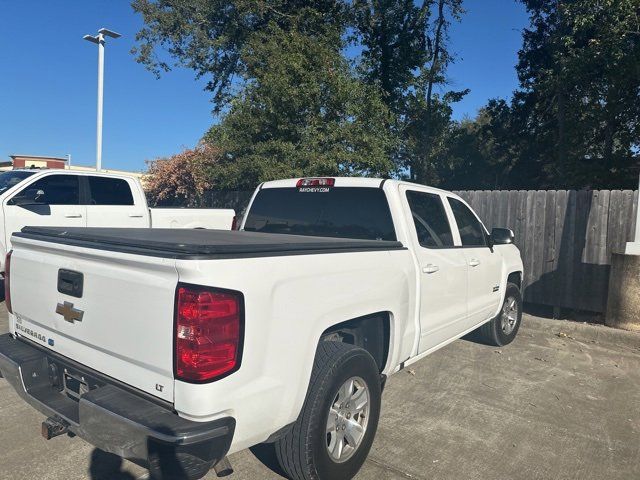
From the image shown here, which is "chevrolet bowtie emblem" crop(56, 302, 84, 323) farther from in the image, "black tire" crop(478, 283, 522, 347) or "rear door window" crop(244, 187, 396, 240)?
"black tire" crop(478, 283, 522, 347)

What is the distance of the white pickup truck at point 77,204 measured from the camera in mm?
7340

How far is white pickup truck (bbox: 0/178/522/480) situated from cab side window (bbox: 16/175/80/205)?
492cm

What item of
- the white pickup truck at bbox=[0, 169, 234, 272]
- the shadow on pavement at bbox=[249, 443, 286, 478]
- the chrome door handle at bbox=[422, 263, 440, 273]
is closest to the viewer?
the shadow on pavement at bbox=[249, 443, 286, 478]

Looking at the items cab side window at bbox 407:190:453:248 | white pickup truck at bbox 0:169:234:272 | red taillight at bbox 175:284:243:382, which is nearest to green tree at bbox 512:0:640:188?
cab side window at bbox 407:190:453:248

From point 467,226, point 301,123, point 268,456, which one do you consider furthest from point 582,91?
point 268,456

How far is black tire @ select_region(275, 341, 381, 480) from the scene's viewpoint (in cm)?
267

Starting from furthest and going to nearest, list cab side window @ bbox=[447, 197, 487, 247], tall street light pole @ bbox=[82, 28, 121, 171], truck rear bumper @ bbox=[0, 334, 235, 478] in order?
tall street light pole @ bbox=[82, 28, 121, 171], cab side window @ bbox=[447, 197, 487, 247], truck rear bumper @ bbox=[0, 334, 235, 478]

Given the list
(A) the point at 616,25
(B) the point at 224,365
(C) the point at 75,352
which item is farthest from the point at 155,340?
(A) the point at 616,25

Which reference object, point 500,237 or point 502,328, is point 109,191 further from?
point 502,328

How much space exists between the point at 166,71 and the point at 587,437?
18582 millimetres

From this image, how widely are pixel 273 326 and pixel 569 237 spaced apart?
6.98m

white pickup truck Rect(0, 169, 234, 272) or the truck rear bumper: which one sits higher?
white pickup truck Rect(0, 169, 234, 272)

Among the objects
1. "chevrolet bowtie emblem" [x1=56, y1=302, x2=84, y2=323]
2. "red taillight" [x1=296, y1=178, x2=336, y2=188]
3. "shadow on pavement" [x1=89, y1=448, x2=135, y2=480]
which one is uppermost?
"red taillight" [x1=296, y1=178, x2=336, y2=188]

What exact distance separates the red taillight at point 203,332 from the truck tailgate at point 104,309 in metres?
0.06
